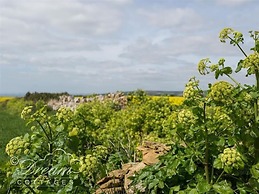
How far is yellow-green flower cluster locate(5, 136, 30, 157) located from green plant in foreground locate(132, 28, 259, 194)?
0.73 metres

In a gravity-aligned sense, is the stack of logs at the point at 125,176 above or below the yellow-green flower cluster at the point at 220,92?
below

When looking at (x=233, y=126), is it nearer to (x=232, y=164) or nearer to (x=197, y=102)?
(x=197, y=102)

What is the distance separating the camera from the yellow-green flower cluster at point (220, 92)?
251 cm

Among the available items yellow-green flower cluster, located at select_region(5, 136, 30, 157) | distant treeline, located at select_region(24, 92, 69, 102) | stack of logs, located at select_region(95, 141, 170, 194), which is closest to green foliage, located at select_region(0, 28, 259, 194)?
yellow-green flower cluster, located at select_region(5, 136, 30, 157)

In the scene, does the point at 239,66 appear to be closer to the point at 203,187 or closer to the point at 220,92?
the point at 220,92

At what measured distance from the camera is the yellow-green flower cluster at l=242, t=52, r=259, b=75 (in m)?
2.72

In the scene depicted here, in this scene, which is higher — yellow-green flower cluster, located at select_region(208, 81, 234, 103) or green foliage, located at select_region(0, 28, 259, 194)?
yellow-green flower cluster, located at select_region(208, 81, 234, 103)

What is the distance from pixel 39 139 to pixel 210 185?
1.02m

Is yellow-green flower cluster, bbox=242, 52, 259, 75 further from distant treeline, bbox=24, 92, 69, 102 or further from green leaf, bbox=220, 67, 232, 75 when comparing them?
distant treeline, bbox=24, 92, 69, 102

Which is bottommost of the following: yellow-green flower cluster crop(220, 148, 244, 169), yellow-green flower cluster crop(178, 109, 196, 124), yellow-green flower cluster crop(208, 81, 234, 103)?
yellow-green flower cluster crop(220, 148, 244, 169)

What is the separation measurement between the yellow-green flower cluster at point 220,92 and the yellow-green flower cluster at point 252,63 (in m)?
0.26

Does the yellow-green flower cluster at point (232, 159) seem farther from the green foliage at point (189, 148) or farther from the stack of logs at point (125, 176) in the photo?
the stack of logs at point (125, 176)

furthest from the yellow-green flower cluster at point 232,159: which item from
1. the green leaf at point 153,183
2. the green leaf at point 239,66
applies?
the green leaf at point 239,66

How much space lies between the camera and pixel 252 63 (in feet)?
8.95
